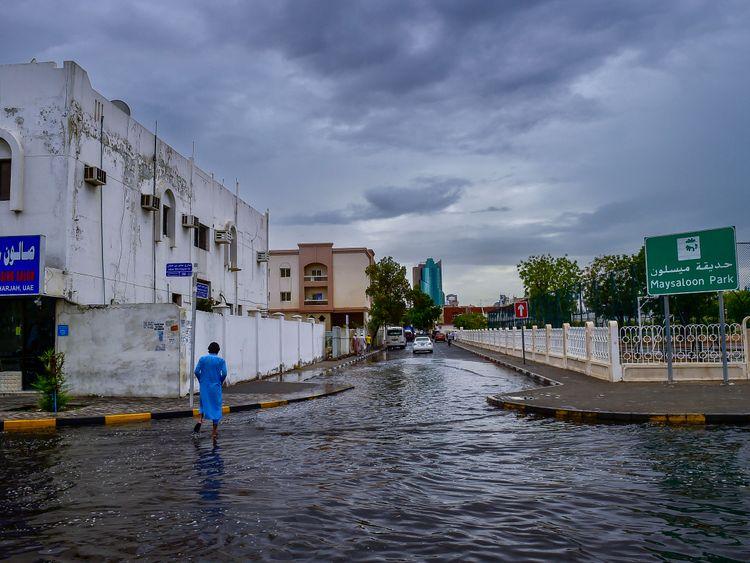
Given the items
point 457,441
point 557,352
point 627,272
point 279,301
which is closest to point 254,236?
point 557,352

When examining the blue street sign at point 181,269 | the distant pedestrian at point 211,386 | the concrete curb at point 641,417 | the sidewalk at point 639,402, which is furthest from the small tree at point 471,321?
the distant pedestrian at point 211,386

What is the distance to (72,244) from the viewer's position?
18.0m

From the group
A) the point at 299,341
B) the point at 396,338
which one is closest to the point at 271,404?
the point at 299,341

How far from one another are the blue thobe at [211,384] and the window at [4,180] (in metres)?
11.3

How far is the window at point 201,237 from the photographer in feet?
90.4

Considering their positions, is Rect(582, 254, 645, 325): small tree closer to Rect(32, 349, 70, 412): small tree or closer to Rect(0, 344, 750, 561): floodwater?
Rect(0, 344, 750, 561): floodwater

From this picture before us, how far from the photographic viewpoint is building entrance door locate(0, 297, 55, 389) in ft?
59.5

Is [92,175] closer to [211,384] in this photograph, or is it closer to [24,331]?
[24,331]

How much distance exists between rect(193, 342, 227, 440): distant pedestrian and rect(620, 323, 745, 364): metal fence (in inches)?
492

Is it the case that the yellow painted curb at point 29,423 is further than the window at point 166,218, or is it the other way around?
the window at point 166,218

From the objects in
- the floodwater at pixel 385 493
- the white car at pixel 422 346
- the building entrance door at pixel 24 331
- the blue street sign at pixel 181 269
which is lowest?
the white car at pixel 422 346

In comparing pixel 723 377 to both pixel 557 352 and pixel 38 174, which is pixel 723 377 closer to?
pixel 557 352

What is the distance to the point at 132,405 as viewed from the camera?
15.6 meters

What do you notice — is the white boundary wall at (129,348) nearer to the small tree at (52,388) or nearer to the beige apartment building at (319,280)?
the small tree at (52,388)
